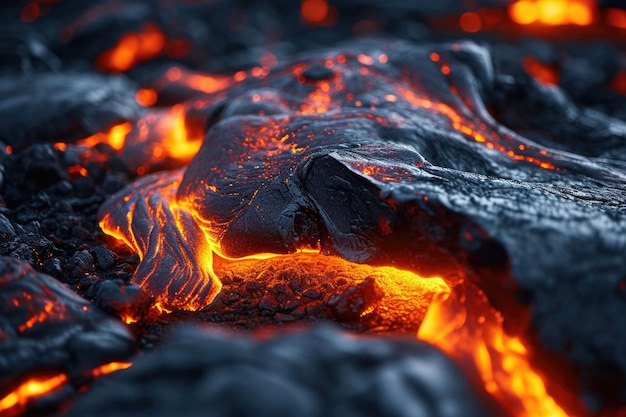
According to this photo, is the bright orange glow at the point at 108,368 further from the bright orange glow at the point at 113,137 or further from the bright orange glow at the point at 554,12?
the bright orange glow at the point at 554,12

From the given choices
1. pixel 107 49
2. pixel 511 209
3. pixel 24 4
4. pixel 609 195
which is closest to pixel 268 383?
pixel 511 209

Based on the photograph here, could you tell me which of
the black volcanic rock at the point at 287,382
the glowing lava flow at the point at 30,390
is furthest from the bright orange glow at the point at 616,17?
the glowing lava flow at the point at 30,390

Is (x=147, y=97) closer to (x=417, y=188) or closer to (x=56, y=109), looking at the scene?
(x=56, y=109)

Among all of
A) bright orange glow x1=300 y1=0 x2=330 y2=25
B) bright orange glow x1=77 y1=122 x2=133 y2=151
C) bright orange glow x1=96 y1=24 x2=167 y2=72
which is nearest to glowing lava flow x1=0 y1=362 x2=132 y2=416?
bright orange glow x1=77 y1=122 x2=133 y2=151

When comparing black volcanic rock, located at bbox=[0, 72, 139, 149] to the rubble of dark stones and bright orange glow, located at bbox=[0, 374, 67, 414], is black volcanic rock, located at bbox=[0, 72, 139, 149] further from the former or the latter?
bright orange glow, located at bbox=[0, 374, 67, 414]

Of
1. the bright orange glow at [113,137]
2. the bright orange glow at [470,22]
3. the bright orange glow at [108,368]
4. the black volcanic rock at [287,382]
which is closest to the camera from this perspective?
the black volcanic rock at [287,382]

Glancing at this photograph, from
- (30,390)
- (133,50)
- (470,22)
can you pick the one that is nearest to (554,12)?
(470,22)
